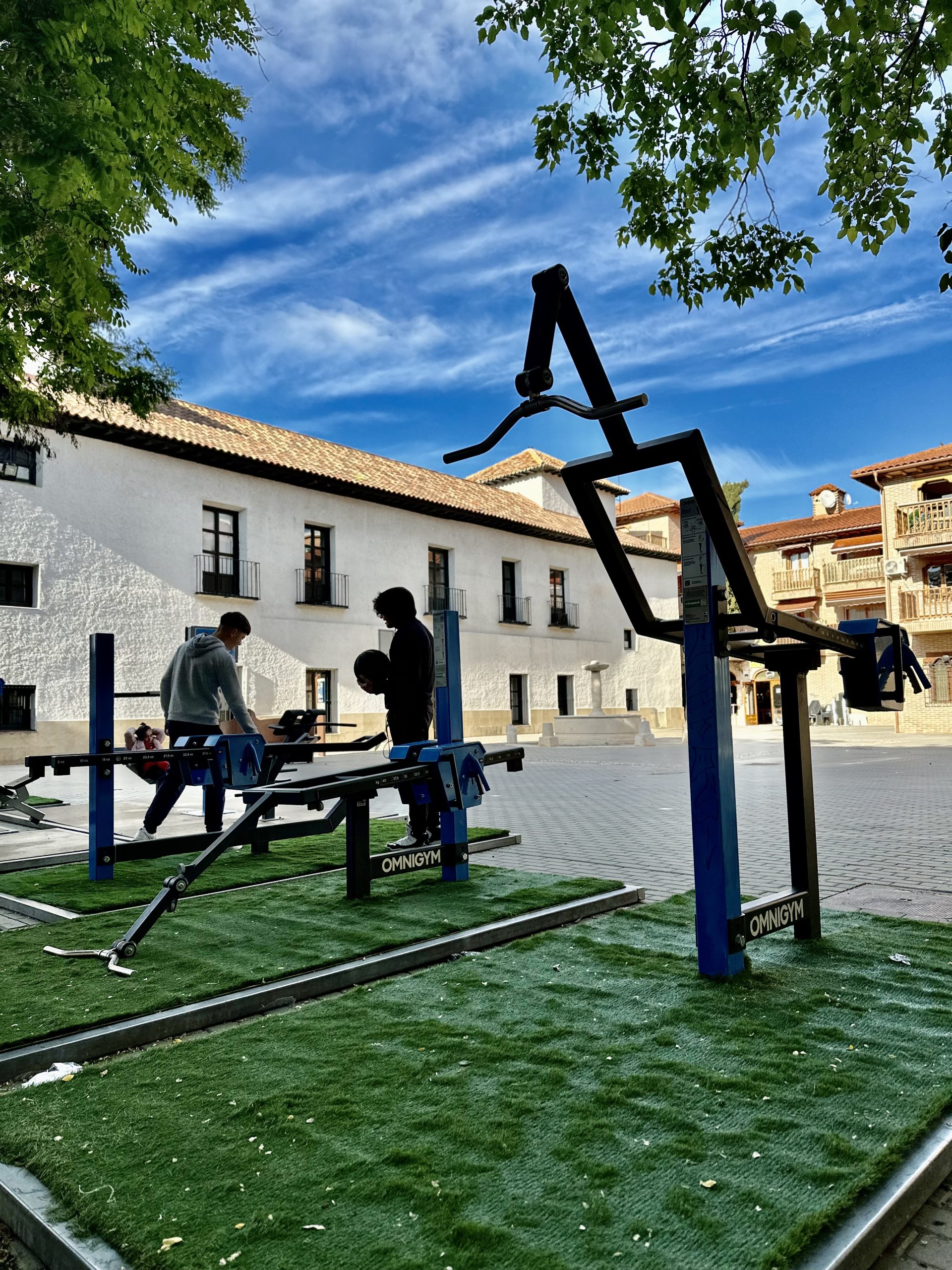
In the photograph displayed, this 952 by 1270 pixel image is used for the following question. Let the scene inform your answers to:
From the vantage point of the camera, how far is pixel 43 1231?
6.22 feet

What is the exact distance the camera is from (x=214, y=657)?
6.50m

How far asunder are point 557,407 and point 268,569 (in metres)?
22.1

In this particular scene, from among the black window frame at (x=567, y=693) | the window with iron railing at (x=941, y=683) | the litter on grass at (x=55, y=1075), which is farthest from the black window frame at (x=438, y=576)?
the litter on grass at (x=55, y=1075)

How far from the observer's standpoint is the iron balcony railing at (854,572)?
130ft

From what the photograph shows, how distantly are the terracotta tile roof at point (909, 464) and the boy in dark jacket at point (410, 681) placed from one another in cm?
3080

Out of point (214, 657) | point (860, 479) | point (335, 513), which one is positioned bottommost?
point (214, 657)

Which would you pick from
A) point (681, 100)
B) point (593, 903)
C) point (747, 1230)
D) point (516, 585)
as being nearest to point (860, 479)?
point (516, 585)

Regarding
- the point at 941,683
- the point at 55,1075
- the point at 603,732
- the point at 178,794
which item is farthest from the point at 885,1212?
the point at 941,683

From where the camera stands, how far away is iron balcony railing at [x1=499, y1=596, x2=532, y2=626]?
32.1 metres

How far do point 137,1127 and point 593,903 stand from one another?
284 centimetres

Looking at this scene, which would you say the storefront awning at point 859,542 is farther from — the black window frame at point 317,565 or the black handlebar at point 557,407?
the black handlebar at point 557,407

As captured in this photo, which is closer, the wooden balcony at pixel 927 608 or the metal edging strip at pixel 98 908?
the metal edging strip at pixel 98 908

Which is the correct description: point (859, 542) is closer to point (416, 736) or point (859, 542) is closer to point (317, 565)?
point (317, 565)

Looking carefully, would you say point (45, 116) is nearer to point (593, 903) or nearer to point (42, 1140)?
point (42, 1140)
